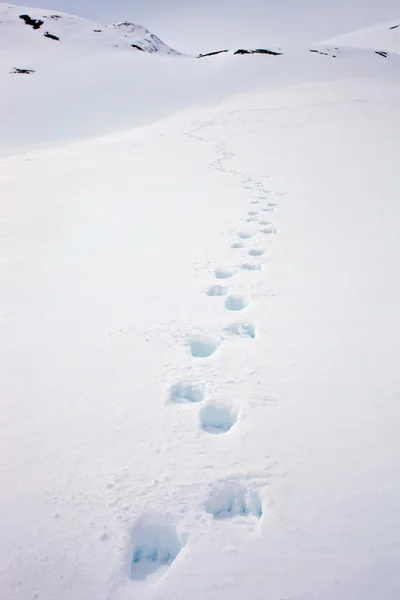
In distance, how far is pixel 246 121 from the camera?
1281 cm

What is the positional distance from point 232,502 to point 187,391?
0.81 m

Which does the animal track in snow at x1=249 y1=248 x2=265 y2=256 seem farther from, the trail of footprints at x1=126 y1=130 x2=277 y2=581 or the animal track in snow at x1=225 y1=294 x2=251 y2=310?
the animal track in snow at x1=225 y1=294 x2=251 y2=310

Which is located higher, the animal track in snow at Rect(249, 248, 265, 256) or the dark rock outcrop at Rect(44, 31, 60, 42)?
the dark rock outcrop at Rect(44, 31, 60, 42)

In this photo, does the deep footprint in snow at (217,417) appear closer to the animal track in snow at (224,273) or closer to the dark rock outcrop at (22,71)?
the animal track in snow at (224,273)

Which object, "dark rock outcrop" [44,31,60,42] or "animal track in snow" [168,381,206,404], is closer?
"animal track in snow" [168,381,206,404]

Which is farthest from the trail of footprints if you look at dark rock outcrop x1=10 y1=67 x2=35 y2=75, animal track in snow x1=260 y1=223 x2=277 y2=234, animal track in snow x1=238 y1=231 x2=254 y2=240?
dark rock outcrop x1=10 y1=67 x2=35 y2=75

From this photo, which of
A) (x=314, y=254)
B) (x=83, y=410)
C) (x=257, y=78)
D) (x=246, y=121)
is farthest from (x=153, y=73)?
(x=83, y=410)

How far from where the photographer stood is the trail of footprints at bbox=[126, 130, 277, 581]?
1.90m

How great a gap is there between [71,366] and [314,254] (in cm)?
263

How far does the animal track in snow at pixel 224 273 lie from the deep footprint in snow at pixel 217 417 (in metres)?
1.75

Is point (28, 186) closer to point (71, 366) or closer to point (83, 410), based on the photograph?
point (71, 366)

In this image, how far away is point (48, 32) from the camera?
39438mm

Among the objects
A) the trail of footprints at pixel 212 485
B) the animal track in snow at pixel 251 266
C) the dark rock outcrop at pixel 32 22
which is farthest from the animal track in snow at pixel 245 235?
the dark rock outcrop at pixel 32 22

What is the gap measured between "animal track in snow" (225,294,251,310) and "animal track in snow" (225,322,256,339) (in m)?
0.34
